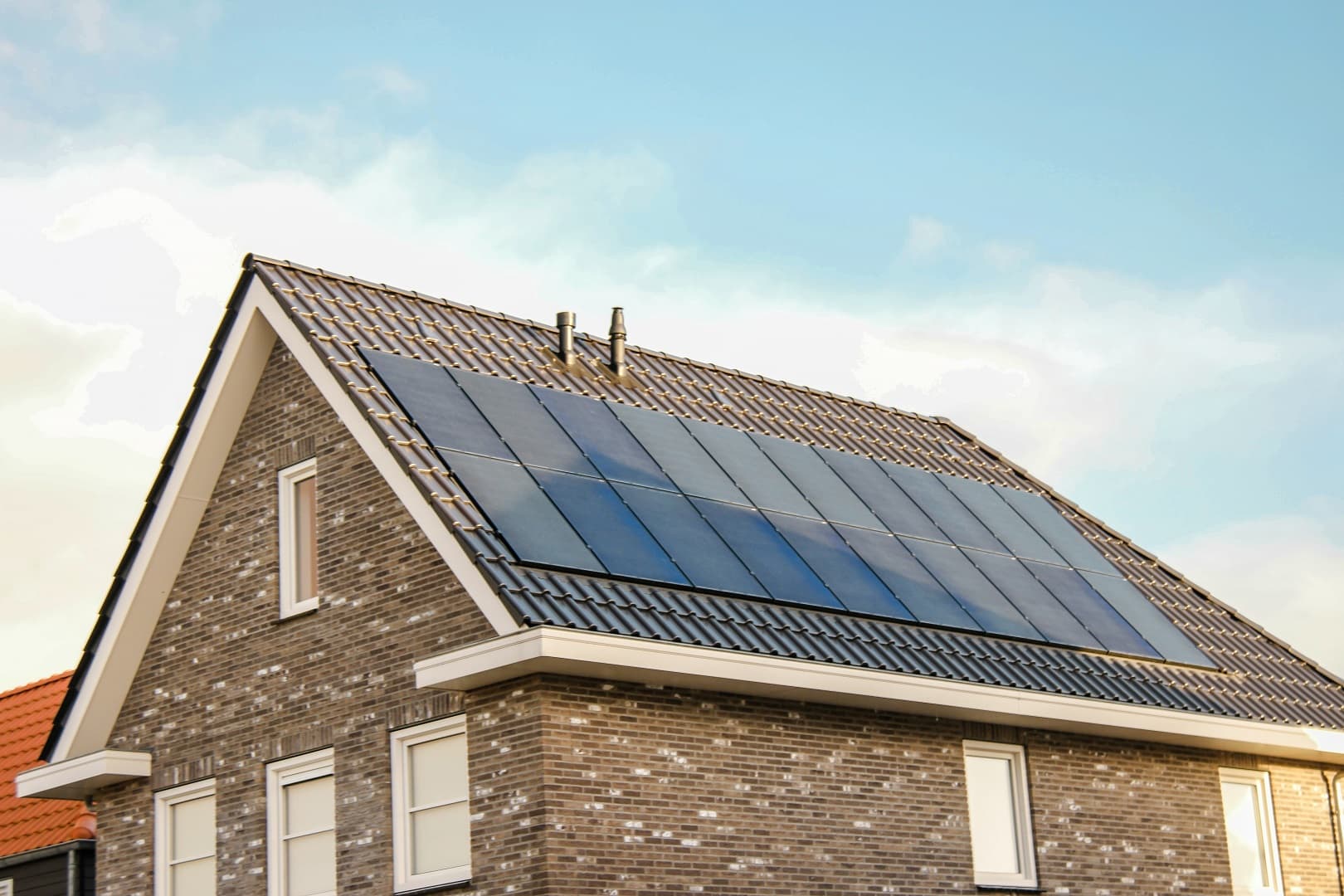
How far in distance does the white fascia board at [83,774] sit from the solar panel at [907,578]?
7.64 metres

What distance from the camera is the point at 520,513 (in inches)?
638

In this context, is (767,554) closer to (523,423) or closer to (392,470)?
(523,423)

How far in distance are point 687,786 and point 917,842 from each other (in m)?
2.92

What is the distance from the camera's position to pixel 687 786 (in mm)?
15680

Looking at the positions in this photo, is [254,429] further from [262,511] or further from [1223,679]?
[1223,679]

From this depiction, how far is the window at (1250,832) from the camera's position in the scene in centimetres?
2064

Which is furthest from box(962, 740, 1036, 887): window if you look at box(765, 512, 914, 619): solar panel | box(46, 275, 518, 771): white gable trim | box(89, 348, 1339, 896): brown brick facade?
box(46, 275, 518, 771): white gable trim

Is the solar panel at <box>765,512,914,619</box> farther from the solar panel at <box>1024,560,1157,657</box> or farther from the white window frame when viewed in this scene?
the white window frame

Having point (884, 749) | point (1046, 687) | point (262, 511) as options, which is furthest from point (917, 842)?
point (262, 511)

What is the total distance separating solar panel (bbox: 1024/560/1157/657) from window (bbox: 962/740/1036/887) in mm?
2337

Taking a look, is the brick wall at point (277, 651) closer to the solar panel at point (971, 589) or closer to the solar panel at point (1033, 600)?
the solar panel at point (971, 589)

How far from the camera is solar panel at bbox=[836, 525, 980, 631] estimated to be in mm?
18719

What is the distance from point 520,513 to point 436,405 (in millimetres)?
1761

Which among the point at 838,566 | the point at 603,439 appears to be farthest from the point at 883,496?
the point at 603,439
